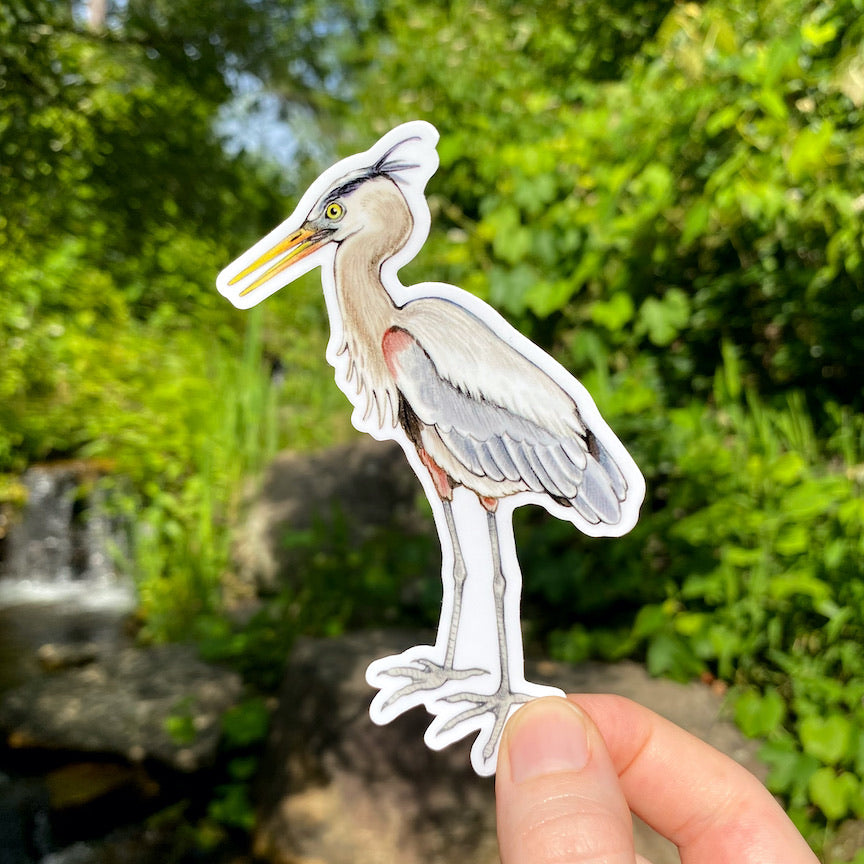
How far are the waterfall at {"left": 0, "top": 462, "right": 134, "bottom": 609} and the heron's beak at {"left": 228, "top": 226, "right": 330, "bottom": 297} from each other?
381 centimetres

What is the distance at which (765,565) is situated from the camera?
1.98 meters

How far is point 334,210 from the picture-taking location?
3.52ft


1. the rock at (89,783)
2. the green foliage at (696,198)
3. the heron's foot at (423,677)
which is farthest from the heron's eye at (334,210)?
the rock at (89,783)

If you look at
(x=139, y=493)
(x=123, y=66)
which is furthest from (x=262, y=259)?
(x=139, y=493)

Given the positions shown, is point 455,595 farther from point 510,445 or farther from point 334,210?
point 334,210

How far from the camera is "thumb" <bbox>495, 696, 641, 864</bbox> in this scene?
87cm

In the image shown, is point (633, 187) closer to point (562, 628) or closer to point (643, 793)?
point (562, 628)

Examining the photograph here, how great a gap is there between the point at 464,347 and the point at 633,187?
153 centimetres

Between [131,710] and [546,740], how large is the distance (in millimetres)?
2196

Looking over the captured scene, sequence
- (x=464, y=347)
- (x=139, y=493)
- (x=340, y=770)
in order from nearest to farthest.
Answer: (x=464, y=347)
(x=340, y=770)
(x=139, y=493)

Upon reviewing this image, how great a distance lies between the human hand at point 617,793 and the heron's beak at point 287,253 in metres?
0.74

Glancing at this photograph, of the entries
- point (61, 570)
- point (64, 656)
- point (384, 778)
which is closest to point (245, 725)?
point (384, 778)

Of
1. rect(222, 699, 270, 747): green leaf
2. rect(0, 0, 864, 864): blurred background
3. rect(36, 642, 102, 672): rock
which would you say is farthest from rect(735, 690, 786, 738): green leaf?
rect(36, 642, 102, 672): rock

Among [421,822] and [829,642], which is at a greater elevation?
[829,642]
